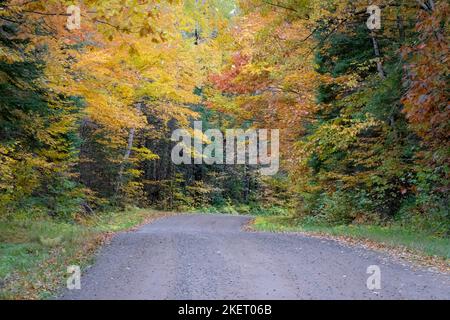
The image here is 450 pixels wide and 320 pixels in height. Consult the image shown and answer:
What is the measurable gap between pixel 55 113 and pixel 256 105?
Result: 9.81m

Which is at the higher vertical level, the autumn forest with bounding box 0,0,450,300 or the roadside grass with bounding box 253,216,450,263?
the autumn forest with bounding box 0,0,450,300

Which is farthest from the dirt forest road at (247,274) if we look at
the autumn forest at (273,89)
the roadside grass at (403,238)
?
the autumn forest at (273,89)

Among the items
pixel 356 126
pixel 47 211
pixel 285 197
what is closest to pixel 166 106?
pixel 47 211

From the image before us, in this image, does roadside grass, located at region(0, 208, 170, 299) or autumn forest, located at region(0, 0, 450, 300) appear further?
autumn forest, located at region(0, 0, 450, 300)

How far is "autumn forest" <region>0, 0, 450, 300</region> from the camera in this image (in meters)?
10.3

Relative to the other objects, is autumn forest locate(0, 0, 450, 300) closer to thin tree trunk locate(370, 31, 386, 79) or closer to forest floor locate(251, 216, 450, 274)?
thin tree trunk locate(370, 31, 386, 79)

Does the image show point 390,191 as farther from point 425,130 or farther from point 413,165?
point 425,130

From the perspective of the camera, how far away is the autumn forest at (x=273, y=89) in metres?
10.3

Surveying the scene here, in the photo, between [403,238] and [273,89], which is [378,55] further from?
[403,238]

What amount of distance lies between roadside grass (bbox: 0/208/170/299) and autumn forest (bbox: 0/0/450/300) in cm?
66

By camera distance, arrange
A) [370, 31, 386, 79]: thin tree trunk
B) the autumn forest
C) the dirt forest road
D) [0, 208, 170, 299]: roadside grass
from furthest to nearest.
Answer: [370, 31, 386, 79]: thin tree trunk, the autumn forest, [0, 208, 170, 299]: roadside grass, the dirt forest road

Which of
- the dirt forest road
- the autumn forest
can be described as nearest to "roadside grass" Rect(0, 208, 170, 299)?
the dirt forest road

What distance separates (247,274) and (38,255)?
15.4ft

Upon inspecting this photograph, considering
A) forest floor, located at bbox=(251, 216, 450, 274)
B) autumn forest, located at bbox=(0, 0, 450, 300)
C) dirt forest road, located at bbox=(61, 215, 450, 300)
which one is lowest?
A: dirt forest road, located at bbox=(61, 215, 450, 300)
